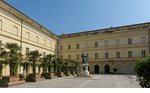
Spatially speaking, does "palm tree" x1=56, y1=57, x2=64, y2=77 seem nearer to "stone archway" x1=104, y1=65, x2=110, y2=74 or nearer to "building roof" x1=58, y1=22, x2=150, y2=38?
"stone archway" x1=104, y1=65, x2=110, y2=74

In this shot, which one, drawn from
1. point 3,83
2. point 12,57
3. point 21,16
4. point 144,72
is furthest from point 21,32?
point 144,72

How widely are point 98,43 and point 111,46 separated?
11.1 ft

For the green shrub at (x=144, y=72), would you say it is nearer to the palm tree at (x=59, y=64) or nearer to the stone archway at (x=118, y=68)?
the palm tree at (x=59, y=64)

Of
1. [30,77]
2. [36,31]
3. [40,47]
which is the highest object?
[36,31]

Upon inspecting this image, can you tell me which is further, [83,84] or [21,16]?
[21,16]

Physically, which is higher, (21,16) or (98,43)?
(21,16)

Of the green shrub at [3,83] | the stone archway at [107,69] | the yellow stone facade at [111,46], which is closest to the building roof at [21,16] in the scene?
the yellow stone facade at [111,46]

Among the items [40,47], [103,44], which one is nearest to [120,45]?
[103,44]

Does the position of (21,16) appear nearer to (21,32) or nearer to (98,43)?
(21,32)

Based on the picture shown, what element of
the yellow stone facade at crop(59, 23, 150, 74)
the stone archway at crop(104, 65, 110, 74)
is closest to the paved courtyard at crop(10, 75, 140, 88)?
the yellow stone facade at crop(59, 23, 150, 74)

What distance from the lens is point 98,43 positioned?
159ft

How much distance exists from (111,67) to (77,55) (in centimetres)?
934

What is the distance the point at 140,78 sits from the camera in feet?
28.1

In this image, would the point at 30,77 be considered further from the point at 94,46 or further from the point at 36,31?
the point at 94,46
